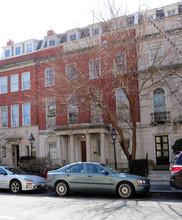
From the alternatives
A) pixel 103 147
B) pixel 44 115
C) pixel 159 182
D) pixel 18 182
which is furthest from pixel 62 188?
pixel 44 115

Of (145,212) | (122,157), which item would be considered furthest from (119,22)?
(122,157)

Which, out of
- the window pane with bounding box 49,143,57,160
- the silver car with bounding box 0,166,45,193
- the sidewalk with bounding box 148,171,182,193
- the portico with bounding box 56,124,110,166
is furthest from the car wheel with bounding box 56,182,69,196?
the window pane with bounding box 49,143,57,160

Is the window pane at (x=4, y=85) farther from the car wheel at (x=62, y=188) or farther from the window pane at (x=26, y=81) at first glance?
the car wheel at (x=62, y=188)

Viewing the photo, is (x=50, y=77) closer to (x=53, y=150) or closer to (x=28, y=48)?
(x=53, y=150)

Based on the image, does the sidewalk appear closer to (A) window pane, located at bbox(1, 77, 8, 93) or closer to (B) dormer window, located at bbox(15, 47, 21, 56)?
(A) window pane, located at bbox(1, 77, 8, 93)

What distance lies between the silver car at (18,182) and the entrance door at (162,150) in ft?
37.9

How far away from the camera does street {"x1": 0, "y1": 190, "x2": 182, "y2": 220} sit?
7679mm

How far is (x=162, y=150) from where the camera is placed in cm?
2181

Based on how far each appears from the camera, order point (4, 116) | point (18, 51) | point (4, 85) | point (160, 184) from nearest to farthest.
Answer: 1. point (160, 184)
2. point (4, 116)
3. point (4, 85)
4. point (18, 51)

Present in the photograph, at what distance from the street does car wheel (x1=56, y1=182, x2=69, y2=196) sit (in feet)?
0.97

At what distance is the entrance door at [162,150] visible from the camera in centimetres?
2155

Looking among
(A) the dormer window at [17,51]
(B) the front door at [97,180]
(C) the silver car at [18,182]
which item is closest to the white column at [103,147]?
(C) the silver car at [18,182]

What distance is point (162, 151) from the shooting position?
71.5 feet

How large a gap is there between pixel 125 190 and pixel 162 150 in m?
12.0
